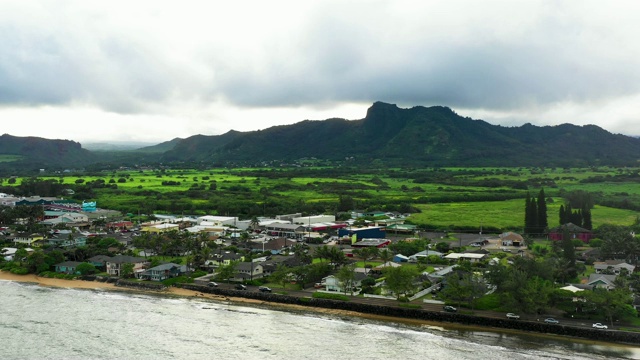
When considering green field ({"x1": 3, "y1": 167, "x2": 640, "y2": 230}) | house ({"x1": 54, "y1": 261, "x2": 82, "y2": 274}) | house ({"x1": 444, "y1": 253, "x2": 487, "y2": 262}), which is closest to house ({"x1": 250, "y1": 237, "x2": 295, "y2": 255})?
house ({"x1": 444, "y1": 253, "x2": 487, "y2": 262})

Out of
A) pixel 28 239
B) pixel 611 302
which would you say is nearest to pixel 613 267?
pixel 611 302

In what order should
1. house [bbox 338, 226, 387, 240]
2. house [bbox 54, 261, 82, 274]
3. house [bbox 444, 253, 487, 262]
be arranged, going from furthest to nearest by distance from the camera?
house [bbox 338, 226, 387, 240], house [bbox 444, 253, 487, 262], house [bbox 54, 261, 82, 274]

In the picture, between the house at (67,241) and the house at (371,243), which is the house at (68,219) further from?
the house at (371,243)

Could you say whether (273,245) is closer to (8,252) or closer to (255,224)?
(255,224)

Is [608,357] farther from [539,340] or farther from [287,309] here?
[287,309]

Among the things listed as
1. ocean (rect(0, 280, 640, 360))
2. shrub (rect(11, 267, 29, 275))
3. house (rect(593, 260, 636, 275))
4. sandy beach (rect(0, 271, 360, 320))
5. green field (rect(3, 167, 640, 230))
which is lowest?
sandy beach (rect(0, 271, 360, 320))

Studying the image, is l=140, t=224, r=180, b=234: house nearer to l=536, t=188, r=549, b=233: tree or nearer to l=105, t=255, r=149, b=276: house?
l=105, t=255, r=149, b=276: house
